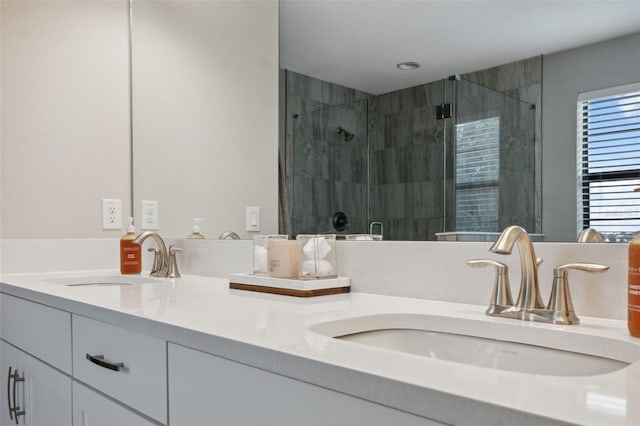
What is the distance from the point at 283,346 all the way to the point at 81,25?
1782 mm

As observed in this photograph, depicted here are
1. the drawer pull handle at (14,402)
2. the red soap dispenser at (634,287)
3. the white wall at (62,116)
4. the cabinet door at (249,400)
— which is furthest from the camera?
the white wall at (62,116)

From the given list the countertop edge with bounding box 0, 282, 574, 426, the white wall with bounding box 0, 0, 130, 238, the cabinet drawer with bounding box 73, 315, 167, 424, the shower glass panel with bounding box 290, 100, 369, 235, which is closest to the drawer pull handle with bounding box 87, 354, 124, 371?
the cabinet drawer with bounding box 73, 315, 167, 424

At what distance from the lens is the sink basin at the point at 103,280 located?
68.5 inches

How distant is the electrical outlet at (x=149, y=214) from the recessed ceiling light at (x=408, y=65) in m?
1.23

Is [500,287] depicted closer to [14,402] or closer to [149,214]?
[14,402]

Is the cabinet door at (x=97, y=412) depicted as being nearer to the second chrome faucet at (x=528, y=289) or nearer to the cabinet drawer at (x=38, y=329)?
the cabinet drawer at (x=38, y=329)

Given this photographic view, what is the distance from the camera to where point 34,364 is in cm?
140

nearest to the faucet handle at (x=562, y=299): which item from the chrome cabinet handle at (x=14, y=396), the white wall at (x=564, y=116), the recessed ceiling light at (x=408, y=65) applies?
the white wall at (x=564, y=116)

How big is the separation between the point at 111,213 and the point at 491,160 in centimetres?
150

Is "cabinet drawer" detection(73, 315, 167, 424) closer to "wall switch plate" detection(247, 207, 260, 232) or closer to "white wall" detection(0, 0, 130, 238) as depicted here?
"wall switch plate" detection(247, 207, 260, 232)

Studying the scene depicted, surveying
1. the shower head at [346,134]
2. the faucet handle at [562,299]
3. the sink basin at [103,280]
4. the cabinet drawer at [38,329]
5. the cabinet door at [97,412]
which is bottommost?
the cabinet door at [97,412]

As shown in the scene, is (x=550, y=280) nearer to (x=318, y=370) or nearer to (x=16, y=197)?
(x=318, y=370)

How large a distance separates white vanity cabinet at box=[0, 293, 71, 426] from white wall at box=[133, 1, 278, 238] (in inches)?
25.6

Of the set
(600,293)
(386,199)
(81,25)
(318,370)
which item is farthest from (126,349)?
(81,25)
